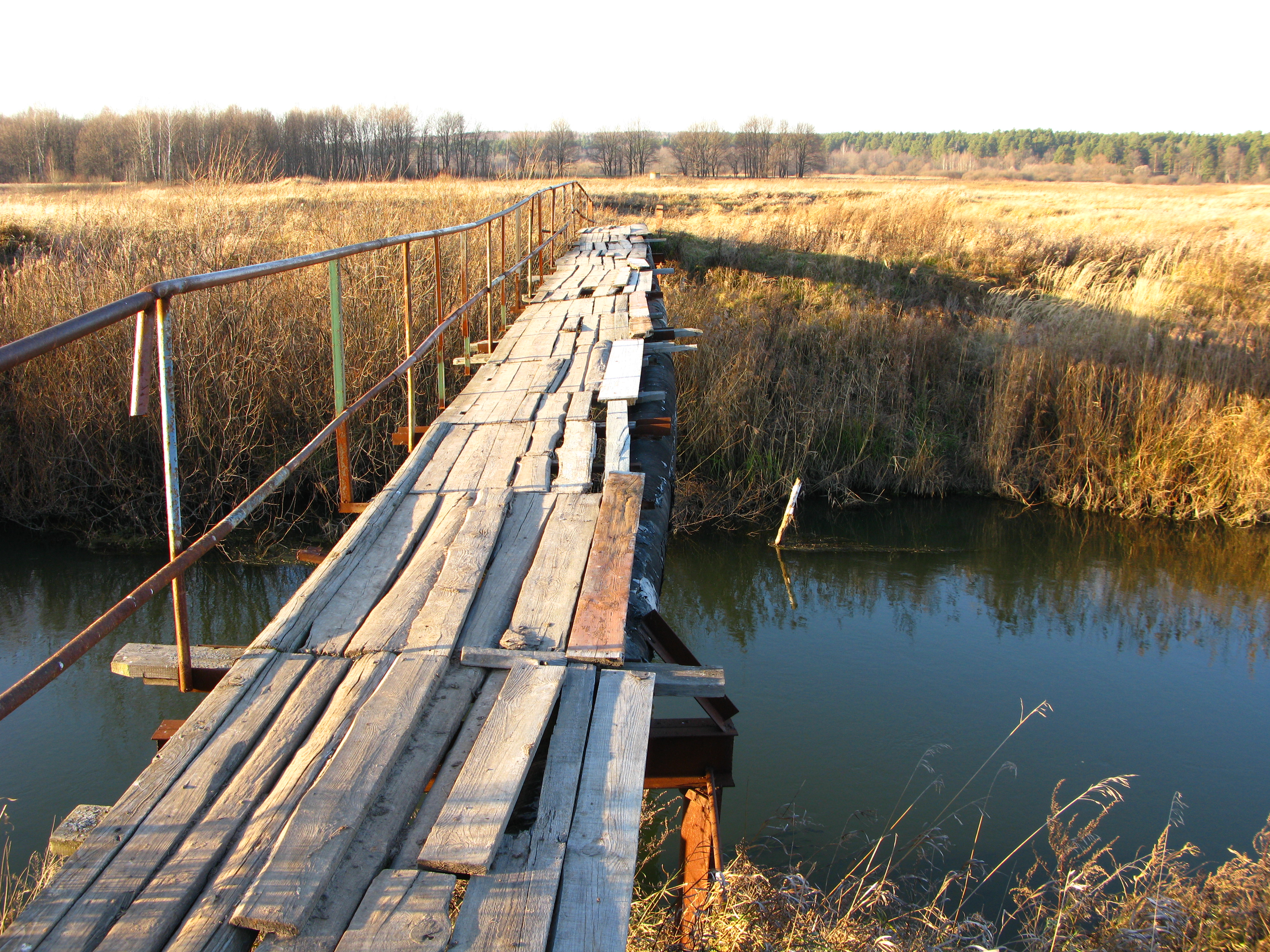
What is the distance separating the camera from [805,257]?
1579 centimetres

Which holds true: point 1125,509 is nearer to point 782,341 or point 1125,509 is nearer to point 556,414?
point 782,341

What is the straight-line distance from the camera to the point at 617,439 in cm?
388

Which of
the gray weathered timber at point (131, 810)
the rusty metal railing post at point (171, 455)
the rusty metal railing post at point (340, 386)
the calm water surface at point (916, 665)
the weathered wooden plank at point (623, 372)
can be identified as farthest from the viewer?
the calm water surface at point (916, 665)

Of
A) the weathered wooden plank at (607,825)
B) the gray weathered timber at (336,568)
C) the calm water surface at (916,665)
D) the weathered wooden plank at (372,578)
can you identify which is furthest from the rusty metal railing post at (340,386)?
the calm water surface at (916,665)

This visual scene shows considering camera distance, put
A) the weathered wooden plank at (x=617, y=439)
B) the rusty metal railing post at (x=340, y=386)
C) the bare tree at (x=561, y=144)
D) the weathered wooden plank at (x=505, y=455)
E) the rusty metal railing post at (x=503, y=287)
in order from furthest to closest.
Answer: the bare tree at (x=561, y=144) < the rusty metal railing post at (x=503, y=287) < the weathered wooden plank at (x=617, y=439) < the weathered wooden plank at (x=505, y=455) < the rusty metal railing post at (x=340, y=386)

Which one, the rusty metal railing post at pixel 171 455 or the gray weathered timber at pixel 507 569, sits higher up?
the rusty metal railing post at pixel 171 455

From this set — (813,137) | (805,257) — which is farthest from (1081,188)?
(805,257)

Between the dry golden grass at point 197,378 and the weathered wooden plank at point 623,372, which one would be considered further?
the dry golden grass at point 197,378

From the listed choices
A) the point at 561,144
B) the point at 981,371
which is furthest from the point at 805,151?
the point at 981,371

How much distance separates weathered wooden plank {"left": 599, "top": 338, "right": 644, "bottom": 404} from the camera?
4473mm

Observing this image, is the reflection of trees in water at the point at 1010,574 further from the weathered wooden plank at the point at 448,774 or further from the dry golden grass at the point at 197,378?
the weathered wooden plank at the point at 448,774

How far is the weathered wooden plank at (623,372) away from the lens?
14.7 ft

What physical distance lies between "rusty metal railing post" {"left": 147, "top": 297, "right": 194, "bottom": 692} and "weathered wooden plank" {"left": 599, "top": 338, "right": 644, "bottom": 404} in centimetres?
255

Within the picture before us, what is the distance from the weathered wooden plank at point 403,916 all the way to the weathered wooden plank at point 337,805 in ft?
0.31
